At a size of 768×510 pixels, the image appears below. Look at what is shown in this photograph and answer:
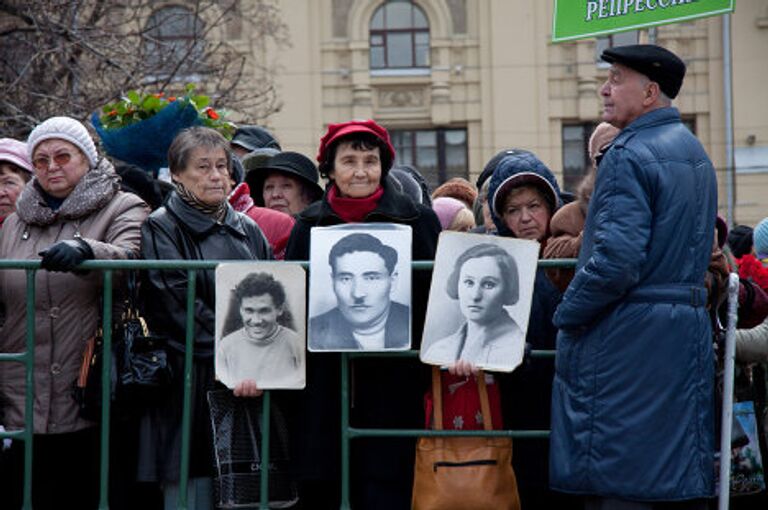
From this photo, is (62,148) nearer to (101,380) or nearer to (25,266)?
(25,266)

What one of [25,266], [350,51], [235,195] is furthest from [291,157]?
[350,51]

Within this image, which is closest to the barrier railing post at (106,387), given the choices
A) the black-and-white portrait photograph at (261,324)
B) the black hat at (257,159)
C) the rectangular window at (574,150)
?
the black-and-white portrait photograph at (261,324)

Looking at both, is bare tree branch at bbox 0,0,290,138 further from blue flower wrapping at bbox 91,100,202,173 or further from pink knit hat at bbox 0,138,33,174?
pink knit hat at bbox 0,138,33,174

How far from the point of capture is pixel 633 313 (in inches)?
174

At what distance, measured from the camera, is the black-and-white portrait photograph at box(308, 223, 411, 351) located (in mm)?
4965

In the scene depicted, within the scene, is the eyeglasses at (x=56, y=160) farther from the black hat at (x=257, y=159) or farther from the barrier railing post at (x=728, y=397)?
the barrier railing post at (x=728, y=397)

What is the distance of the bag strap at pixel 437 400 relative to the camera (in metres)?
5.02

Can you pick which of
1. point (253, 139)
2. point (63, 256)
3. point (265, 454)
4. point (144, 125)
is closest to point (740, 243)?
point (253, 139)

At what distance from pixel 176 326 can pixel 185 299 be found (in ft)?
0.35

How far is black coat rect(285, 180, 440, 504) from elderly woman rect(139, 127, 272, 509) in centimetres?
24

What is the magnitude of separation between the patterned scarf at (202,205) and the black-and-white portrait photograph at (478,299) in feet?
2.99

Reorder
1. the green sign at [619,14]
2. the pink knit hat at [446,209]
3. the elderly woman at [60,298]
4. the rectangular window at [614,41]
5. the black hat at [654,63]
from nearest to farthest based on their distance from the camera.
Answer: the black hat at [654,63]
the elderly woman at [60,298]
the green sign at [619,14]
the pink knit hat at [446,209]
the rectangular window at [614,41]

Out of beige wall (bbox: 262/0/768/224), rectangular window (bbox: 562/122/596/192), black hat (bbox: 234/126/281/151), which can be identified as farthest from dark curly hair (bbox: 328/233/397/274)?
rectangular window (bbox: 562/122/596/192)

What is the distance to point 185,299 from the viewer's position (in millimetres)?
5062
